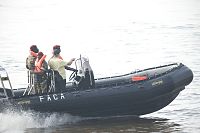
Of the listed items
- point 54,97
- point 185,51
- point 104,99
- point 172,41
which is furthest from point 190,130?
point 172,41

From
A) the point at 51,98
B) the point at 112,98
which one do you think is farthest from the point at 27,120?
the point at 112,98

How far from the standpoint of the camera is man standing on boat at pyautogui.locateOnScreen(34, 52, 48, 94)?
1647cm

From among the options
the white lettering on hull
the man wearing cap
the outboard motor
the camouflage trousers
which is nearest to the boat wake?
the white lettering on hull

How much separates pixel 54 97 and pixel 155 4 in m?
44.3

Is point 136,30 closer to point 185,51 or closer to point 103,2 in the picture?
point 185,51

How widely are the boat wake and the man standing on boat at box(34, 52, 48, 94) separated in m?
0.68

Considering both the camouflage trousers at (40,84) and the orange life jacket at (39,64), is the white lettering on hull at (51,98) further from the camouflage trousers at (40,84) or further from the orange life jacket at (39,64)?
the orange life jacket at (39,64)

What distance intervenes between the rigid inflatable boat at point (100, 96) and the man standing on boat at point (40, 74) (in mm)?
162

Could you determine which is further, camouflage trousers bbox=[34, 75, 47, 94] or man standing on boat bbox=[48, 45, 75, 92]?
camouflage trousers bbox=[34, 75, 47, 94]

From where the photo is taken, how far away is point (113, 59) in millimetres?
29438

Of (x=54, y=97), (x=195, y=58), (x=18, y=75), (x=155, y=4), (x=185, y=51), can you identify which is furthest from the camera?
(x=155, y=4)

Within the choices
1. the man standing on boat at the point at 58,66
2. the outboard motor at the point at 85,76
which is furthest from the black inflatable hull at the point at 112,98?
the man standing on boat at the point at 58,66

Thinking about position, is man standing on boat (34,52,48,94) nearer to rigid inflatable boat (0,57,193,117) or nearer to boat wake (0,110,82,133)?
rigid inflatable boat (0,57,193,117)

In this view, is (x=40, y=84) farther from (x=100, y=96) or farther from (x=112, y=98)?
(x=112, y=98)
